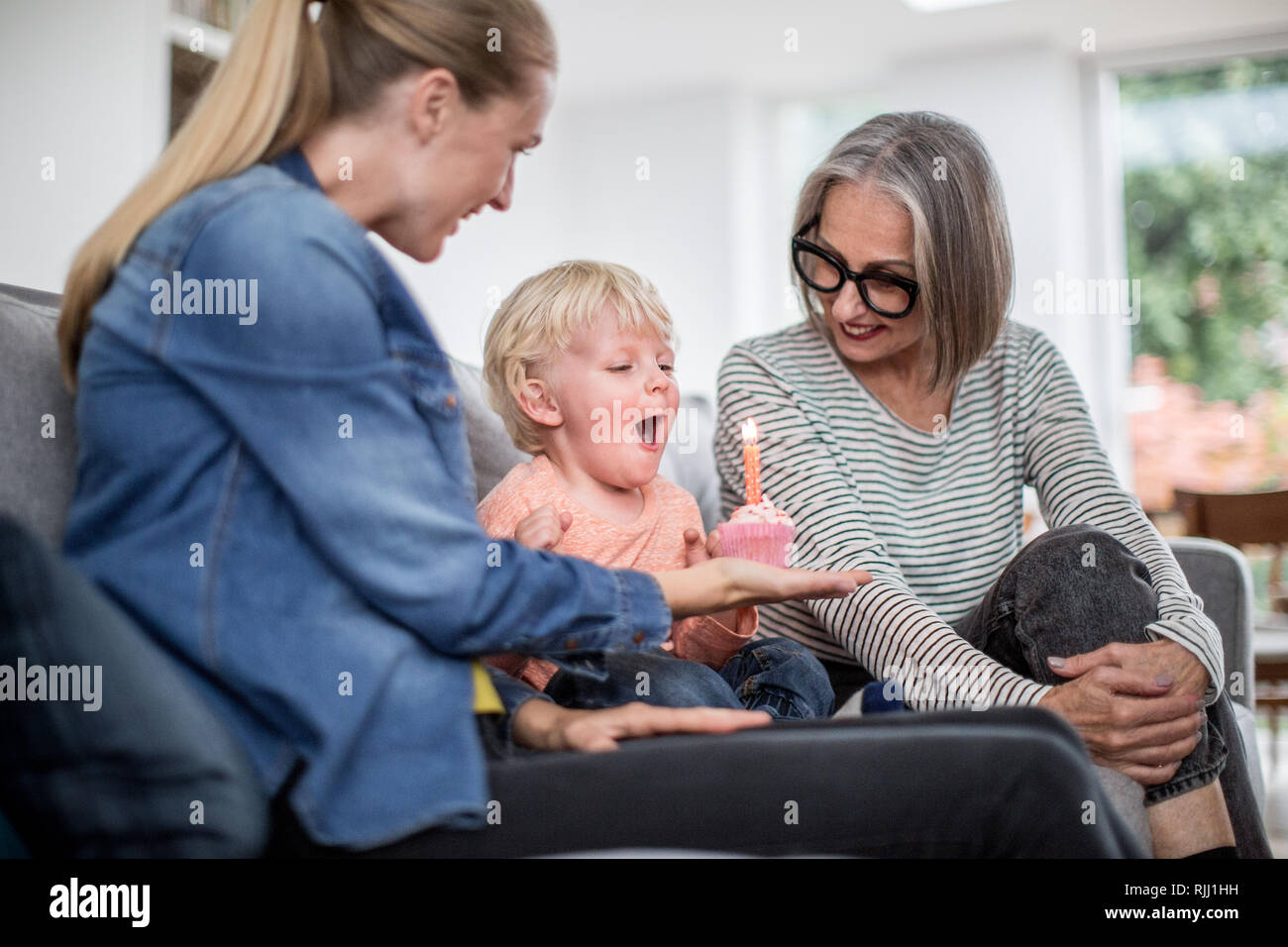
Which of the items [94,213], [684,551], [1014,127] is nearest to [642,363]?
[684,551]

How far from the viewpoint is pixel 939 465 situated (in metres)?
1.78

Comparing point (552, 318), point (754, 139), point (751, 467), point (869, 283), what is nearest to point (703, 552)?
point (751, 467)

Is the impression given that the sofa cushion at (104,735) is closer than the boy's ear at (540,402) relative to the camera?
Yes

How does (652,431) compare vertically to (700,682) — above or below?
above

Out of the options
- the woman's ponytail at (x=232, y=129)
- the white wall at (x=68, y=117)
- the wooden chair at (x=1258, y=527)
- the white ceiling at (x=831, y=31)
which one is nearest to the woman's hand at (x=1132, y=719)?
the woman's ponytail at (x=232, y=129)

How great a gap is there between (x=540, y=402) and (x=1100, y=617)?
760 millimetres

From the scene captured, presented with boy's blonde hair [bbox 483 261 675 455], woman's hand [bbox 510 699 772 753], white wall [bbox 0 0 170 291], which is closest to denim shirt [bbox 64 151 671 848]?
woman's hand [bbox 510 699 772 753]

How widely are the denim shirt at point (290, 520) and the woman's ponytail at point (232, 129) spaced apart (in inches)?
1.6

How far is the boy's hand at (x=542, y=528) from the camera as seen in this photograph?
4.31 ft

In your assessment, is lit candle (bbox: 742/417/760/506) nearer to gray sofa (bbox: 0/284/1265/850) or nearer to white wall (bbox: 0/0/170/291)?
gray sofa (bbox: 0/284/1265/850)

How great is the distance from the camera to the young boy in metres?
1.48

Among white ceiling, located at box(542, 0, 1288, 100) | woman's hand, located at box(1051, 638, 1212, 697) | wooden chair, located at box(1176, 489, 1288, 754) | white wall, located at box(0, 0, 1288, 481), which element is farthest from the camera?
white wall, located at box(0, 0, 1288, 481)

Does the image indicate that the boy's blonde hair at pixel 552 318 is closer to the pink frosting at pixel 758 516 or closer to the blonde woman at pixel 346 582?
the pink frosting at pixel 758 516

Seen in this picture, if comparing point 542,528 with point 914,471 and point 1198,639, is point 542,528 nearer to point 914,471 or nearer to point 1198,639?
point 914,471
